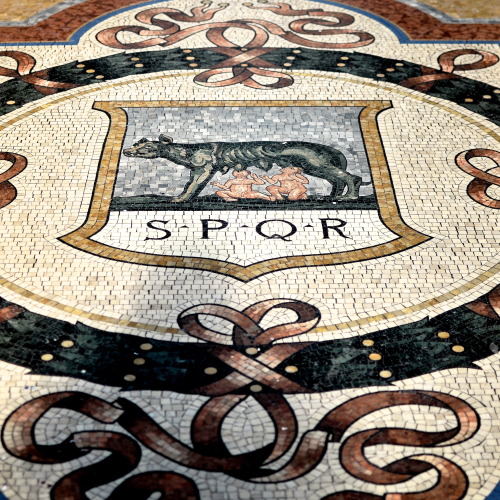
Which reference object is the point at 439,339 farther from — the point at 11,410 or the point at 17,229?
the point at 17,229

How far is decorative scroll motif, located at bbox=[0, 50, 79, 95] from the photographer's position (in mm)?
12297

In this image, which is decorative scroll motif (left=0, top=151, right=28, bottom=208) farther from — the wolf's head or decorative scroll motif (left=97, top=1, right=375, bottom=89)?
decorative scroll motif (left=97, top=1, right=375, bottom=89)

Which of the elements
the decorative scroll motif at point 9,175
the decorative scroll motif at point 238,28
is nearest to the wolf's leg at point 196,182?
the decorative scroll motif at point 9,175

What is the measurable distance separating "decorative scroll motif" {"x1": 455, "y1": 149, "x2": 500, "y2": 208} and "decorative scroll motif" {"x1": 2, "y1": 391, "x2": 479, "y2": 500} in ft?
10.4

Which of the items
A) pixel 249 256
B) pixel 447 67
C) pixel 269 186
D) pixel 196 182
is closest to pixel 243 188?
pixel 269 186

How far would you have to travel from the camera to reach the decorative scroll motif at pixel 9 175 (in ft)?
33.6

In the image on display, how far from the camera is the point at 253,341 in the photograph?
8305 millimetres

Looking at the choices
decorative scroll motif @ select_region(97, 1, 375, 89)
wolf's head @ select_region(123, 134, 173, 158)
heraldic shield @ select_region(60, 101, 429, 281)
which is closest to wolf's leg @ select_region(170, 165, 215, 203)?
heraldic shield @ select_region(60, 101, 429, 281)

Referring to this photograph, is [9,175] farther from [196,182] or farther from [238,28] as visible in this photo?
[238,28]

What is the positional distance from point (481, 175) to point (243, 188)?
2518 mm

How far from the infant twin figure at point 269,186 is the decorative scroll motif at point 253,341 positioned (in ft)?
5.94

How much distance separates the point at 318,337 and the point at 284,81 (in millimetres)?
4966

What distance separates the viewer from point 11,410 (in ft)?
24.8

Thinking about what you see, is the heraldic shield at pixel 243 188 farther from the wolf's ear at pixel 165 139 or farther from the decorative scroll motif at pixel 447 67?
the decorative scroll motif at pixel 447 67
